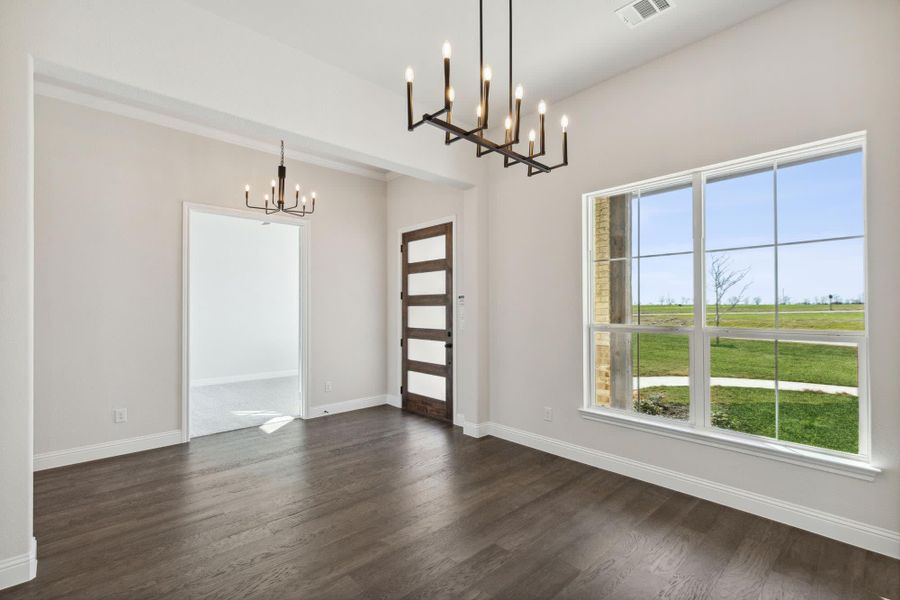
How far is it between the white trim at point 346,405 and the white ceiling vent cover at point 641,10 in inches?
186

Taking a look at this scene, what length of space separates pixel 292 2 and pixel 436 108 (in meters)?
1.70

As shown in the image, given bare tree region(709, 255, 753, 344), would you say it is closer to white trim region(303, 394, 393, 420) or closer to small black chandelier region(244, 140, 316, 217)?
small black chandelier region(244, 140, 316, 217)

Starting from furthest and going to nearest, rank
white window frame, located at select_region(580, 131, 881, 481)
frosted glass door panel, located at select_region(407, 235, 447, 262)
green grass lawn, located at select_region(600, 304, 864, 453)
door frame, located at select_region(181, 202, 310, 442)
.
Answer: frosted glass door panel, located at select_region(407, 235, 447, 262), door frame, located at select_region(181, 202, 310, 442), green grass lawn, located at select_region(600, 304, 864, 453), white window frame, located at select_region(580, 131, 881, 481)

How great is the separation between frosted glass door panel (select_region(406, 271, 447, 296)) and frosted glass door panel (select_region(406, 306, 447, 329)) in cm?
19

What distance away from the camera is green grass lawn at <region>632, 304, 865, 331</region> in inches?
98.4

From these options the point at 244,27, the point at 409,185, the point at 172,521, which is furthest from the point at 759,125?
the point at 172,521

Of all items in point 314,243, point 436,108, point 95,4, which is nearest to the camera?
point 95,4

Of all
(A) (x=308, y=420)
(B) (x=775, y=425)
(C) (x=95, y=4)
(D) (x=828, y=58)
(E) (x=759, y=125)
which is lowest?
(A) (x=308, y=420)

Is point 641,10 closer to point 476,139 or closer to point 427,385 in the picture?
point 476,139

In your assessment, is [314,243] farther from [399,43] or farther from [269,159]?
[399,43]

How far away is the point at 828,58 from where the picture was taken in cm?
247

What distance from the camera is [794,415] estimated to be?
107 inches

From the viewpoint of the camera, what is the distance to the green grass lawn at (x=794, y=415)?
2557 millimetres

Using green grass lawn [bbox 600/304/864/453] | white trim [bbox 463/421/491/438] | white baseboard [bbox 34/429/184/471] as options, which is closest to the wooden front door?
white trim [bbox 463/421/491/438]
